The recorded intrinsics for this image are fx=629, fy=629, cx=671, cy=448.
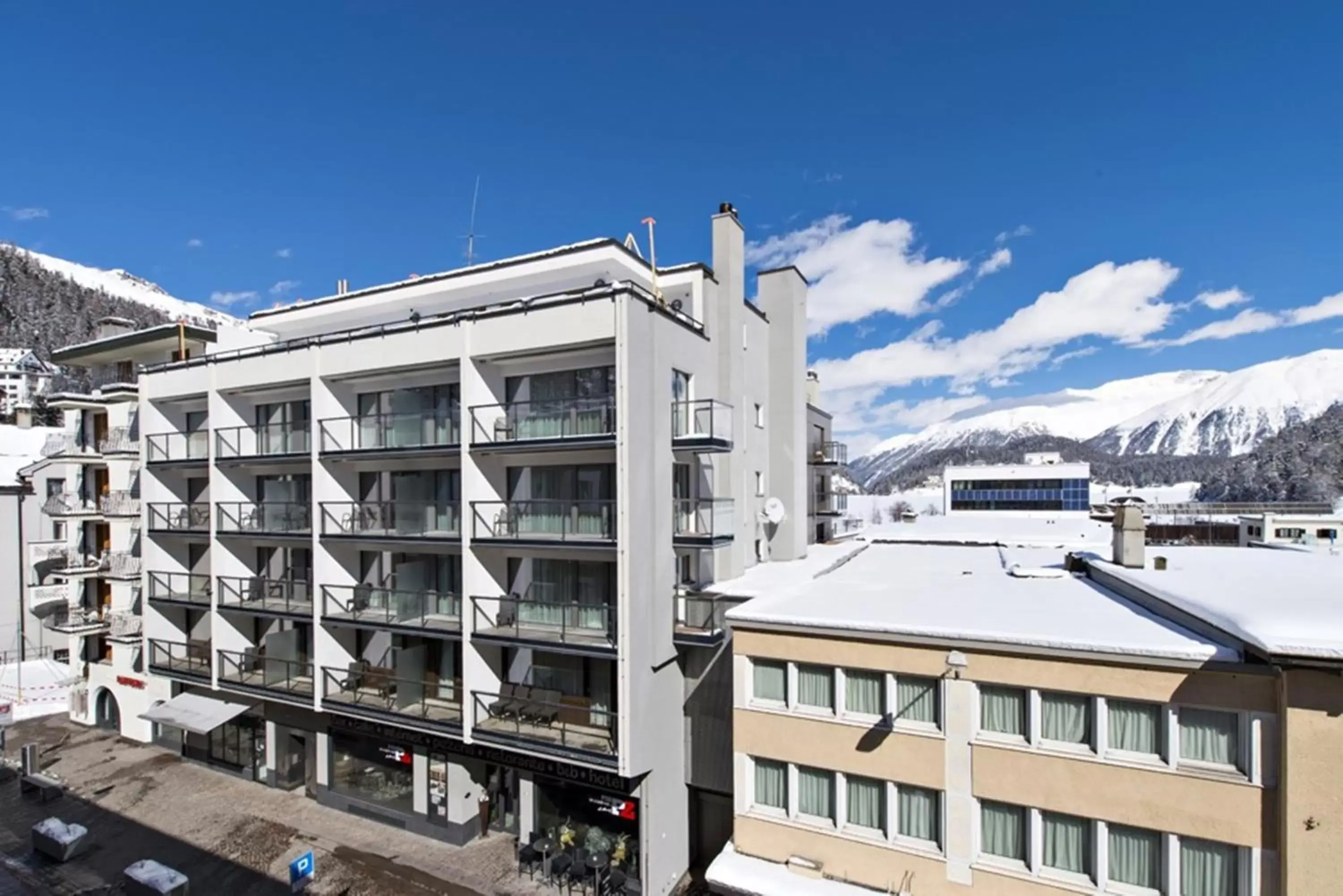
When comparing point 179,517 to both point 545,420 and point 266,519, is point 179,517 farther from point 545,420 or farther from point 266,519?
point 545,420

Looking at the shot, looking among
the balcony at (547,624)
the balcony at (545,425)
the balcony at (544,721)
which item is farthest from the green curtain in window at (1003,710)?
the balcony at (545,425)

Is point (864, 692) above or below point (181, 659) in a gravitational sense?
above

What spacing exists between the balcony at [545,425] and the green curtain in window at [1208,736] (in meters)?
12.3

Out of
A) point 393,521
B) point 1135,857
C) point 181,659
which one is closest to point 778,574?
point 1135,857

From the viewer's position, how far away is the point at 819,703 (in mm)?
13914

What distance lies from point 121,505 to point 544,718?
22.1 metres

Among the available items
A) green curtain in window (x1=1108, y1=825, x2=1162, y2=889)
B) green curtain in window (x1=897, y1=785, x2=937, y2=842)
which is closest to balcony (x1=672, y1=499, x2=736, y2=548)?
green curtain in window (x1=897, y1=785, x2=937, y2=842)

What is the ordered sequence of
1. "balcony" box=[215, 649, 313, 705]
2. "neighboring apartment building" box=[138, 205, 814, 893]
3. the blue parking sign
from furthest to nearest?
1. "balcony" box=[215, 649, 313, 705]
2. "neighboring apartment building" box=[138, 205, 814, 893]
3. the blue parking sign

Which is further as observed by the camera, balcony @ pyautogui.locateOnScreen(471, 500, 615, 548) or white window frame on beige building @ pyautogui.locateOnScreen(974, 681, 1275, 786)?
balcony @ pyautogui.locateOnScreen(471, 500, 615, 548)

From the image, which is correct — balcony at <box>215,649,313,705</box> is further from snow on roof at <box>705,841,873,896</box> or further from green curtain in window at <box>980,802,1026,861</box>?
green curtain in window at <box>980,802,1026,861</box>

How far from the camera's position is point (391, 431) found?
1914 centimetres

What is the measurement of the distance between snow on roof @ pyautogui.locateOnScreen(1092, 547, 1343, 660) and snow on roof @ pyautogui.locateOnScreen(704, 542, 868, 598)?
8.01 m

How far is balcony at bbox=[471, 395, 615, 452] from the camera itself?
51.9 ft

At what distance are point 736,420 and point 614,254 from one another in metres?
6.61
